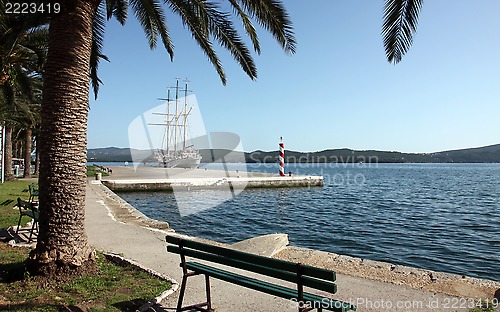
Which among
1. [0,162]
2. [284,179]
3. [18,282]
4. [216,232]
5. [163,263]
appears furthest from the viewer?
[284,179]

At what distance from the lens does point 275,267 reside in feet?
12.5

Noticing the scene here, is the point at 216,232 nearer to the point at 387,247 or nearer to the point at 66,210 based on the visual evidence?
the point at 387,247

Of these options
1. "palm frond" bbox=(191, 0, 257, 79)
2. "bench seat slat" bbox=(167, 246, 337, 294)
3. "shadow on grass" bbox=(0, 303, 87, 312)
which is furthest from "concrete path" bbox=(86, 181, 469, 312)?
Result: "palm frond" bbox=(191, 0, 257, 79)

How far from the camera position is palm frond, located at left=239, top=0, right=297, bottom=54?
663 cm

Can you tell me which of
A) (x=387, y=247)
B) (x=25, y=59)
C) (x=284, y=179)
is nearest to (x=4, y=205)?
(x=25, y=59)

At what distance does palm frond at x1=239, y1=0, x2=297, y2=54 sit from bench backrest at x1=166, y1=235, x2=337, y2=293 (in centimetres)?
397

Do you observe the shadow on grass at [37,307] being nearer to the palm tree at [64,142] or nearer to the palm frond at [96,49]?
the palm tree at [64,142]

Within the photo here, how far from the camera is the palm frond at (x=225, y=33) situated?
281 inches

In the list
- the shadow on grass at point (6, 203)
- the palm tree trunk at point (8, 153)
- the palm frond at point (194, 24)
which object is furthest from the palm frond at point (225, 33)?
the palm tree trunk at point (8, 153)

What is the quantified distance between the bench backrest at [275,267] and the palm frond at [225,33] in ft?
14.0

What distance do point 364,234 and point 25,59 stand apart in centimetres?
1374

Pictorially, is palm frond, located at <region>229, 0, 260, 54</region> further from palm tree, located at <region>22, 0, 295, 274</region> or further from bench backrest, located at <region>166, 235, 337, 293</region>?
bench backrest, located at <region>166, 235, 337, 293</region>

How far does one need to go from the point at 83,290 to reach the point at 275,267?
108 inches

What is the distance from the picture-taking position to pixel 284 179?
37.0 m
